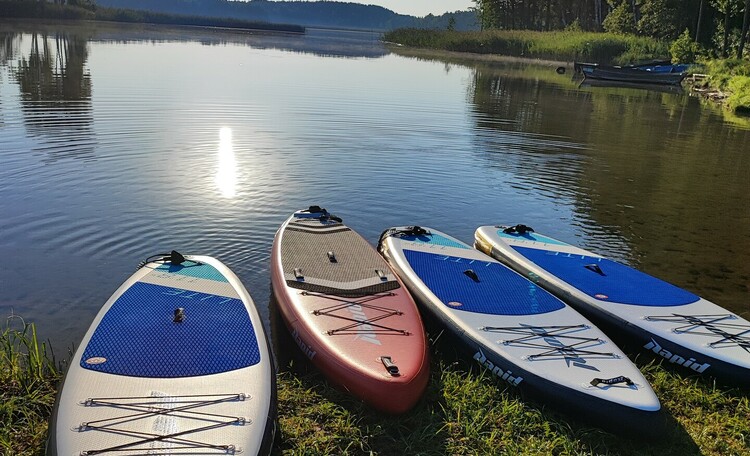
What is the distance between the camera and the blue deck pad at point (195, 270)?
6238 millimetres

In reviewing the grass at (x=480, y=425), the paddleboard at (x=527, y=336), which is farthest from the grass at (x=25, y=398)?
the paddleboard at (x=527, y=336)

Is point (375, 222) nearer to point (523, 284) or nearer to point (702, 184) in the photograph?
point (523, 284)

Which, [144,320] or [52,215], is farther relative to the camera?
[52,215]

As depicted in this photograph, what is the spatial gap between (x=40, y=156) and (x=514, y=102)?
780 inches

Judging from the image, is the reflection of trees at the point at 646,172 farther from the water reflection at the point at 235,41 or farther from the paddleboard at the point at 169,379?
the water reflection at the point at 235,41

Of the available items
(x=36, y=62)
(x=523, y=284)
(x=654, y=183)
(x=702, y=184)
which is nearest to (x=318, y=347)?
(x=523, y=284)

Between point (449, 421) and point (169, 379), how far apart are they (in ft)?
7.06

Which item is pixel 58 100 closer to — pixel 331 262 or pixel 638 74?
pixel 331 262

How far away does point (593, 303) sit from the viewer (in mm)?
6418

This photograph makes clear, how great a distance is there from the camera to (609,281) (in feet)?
22.6

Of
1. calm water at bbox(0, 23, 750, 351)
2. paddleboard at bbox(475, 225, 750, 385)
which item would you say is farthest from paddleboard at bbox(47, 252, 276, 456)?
paddleboard at bbox(475, 225, 750, 385)

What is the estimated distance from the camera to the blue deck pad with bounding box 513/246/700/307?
21.2 ft

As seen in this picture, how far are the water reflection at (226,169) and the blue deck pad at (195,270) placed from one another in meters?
4.57

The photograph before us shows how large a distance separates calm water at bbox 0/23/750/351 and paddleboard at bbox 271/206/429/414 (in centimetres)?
78
